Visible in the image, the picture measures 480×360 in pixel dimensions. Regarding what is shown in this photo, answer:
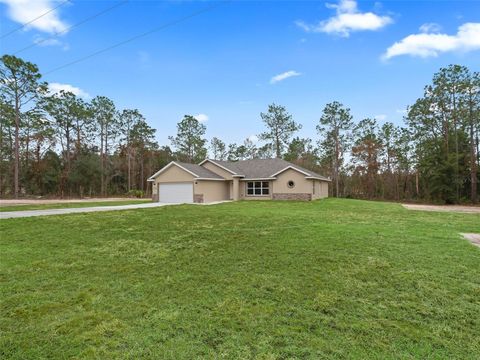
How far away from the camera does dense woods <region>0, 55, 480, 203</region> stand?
25438mm

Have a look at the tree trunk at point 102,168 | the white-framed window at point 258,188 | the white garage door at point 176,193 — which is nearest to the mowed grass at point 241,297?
the white garage door at point 176,193

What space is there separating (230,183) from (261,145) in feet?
63.5

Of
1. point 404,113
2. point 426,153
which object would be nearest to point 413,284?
point 426,153

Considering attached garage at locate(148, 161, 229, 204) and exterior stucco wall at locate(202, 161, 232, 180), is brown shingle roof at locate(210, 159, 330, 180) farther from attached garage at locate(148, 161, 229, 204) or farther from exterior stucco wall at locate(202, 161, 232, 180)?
attached garage at locate(148, 161, 229, 204)

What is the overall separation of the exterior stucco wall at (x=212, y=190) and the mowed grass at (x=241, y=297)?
14066 millimetres

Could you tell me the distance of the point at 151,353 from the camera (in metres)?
2.72

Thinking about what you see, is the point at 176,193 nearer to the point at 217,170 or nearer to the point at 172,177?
the point at 172,177

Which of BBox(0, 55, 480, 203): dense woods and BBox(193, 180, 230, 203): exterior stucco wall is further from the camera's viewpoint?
BBox(0, 55, 480, 203): dense woods

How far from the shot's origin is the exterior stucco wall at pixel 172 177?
864 inches

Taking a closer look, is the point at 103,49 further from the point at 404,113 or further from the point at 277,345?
the point at 404,113

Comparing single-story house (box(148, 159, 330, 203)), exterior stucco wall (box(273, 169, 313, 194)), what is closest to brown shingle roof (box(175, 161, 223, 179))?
single-story house (box(148, 159, 330, 203))

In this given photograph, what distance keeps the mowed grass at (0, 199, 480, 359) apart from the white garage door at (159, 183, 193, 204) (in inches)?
563

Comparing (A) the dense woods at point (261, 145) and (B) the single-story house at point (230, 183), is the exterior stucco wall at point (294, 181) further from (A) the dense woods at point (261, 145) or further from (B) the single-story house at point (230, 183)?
(A) the dense woods at point (261, 145)

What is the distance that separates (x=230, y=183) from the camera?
24.5m
